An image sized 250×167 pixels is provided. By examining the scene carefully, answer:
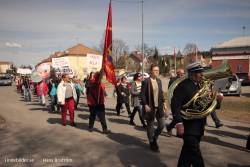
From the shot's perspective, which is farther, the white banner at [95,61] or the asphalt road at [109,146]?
the white banner at [95,61]

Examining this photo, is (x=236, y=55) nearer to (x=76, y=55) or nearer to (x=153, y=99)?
(x=153, y=99)

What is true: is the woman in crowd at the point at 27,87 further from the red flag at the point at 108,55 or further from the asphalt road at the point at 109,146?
the red flag at the point at 108,55

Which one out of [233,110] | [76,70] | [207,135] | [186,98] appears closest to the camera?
[186,98]

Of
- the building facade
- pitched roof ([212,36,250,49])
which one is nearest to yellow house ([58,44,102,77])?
pitched roof ([212,36,250,49])

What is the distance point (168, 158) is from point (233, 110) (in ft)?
19.9

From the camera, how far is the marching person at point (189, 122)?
126 inches

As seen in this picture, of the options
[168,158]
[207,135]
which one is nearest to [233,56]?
[207,135]

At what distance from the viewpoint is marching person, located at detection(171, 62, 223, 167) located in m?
3.20

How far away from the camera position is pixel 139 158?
15.0 feet

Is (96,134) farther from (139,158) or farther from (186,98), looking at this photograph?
(186,98)

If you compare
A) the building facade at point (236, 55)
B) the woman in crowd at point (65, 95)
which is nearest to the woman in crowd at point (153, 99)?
the woman in crowd at point (65, 95)

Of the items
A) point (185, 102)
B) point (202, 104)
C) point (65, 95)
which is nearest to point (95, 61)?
point (65, 95)

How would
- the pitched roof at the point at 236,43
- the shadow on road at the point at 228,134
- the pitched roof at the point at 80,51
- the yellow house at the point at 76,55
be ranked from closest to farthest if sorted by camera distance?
1. the shadow on road at the point at 228,134
2. the pitched roof at the point at 236,43
3. the yellow house at the point at 76,55
4. the pitched roof at the point at 80,51

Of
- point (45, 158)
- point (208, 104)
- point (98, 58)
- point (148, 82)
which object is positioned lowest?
point (45, 158)
